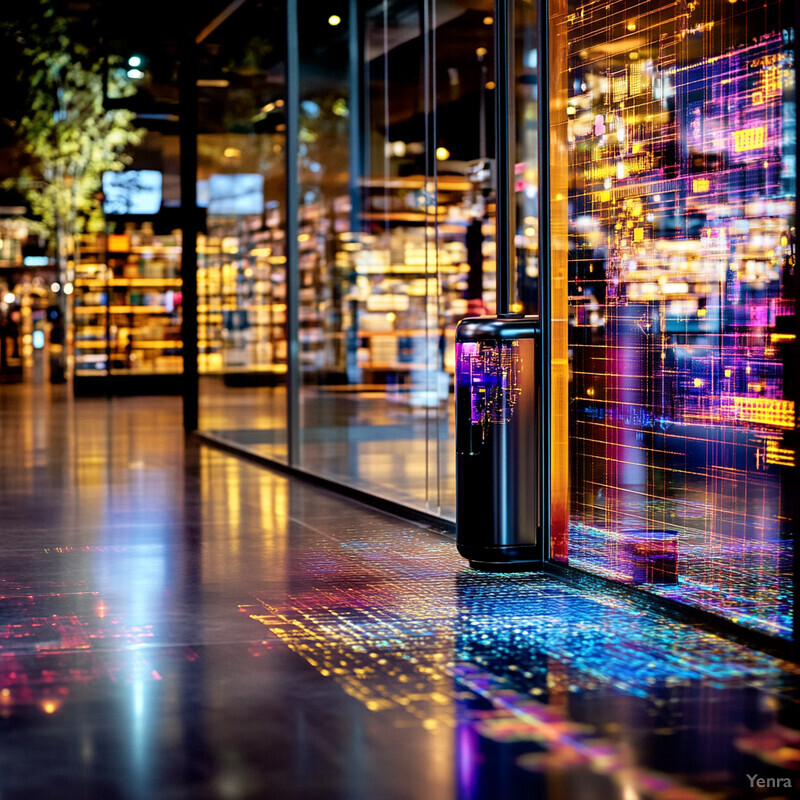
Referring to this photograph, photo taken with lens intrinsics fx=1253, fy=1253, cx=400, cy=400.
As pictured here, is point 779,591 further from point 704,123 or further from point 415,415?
point 415,415

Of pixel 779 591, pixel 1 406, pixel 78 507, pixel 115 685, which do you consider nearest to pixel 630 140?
pixel 779 591

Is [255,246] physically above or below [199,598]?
above

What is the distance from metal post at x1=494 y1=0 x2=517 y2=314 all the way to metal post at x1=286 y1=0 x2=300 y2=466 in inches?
173

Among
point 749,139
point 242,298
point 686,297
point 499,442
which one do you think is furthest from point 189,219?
point 749,139

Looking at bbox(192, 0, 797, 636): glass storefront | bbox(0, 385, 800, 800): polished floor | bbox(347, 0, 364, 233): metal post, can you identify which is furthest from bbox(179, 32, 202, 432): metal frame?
bbox(0, 385, 800, 800): polished floor

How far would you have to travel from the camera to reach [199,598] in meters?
5.23

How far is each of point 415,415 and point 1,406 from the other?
938 cm

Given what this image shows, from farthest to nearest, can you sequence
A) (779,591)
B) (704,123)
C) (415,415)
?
(415,415), (704,123), (779,591)

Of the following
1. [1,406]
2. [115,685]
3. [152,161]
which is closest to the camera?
[115,685]

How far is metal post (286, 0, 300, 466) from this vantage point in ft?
33.0

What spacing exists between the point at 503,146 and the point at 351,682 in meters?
2.89

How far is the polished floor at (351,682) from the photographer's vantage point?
3123 mm

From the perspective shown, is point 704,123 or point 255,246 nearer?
point 704,123

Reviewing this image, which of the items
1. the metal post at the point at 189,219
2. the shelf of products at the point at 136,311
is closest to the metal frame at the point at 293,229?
the metal post at the point at 189,219
